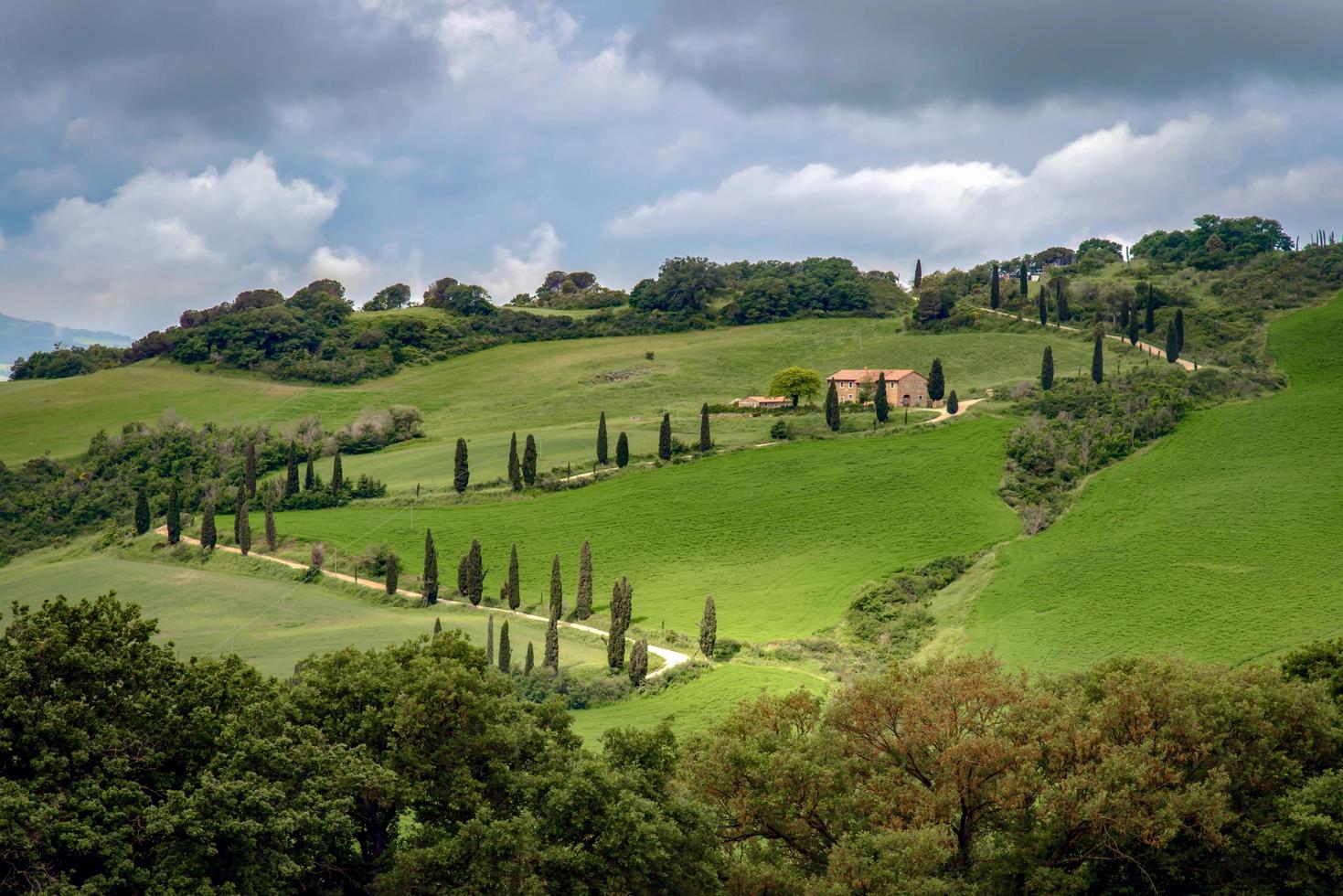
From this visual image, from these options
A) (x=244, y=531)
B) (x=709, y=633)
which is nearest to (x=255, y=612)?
(x=244, y=531)

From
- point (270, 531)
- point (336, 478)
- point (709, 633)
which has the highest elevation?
point (336, 478)

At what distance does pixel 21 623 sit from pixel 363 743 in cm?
910

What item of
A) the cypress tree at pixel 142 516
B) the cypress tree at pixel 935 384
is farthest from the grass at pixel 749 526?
the cypress tree at pixel 935 384

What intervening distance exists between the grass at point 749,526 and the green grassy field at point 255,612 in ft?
20.2

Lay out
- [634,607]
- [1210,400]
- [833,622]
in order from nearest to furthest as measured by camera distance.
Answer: [833,622]
[634,607]
[1210,400]

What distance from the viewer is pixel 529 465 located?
108 metres

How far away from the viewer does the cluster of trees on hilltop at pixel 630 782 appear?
29.1 metres

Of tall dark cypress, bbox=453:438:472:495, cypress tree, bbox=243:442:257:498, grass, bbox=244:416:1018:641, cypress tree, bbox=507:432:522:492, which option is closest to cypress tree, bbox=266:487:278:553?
grass, bbox=244:416:1018:641

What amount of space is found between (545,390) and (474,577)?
69.6 meters

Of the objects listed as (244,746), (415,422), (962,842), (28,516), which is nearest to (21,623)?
(244,746)

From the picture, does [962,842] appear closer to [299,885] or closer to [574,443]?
[299,885]

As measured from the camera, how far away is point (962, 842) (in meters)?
37.3

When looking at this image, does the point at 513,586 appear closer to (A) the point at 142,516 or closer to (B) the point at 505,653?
(B) the point at 505,653

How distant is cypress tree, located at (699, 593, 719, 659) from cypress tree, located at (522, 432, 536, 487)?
36413 millimetres
